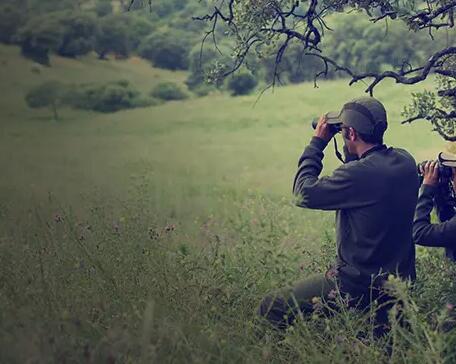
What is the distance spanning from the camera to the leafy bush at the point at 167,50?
129 feet

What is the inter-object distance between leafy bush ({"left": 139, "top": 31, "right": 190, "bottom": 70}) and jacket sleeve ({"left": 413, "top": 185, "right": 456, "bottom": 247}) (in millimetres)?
35160

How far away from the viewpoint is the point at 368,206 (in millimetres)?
4363

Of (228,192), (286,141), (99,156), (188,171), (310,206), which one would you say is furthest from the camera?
(286,141)

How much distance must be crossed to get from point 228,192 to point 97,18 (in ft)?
82.1

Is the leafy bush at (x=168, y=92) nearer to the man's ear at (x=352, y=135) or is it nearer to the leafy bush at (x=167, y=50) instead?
the leafy bush at (x=167, y=50)

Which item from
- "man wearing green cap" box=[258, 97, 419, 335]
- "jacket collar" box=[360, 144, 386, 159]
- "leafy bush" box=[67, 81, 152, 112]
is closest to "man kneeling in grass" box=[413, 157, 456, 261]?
"man wearing green cap" box=[258, 97, 419, 335]

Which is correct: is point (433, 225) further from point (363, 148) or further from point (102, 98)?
point (102, 98)

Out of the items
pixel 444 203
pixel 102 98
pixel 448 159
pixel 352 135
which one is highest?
pixel 352 135

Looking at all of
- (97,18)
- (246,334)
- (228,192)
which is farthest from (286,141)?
(246,334)

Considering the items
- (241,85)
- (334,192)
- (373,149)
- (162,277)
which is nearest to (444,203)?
(373,149)

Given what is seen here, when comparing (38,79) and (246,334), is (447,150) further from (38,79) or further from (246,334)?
(38,79)

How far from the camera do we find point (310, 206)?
4.39 m

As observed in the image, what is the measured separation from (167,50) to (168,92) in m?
5.80

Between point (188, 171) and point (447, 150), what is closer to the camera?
point (447, 150)
